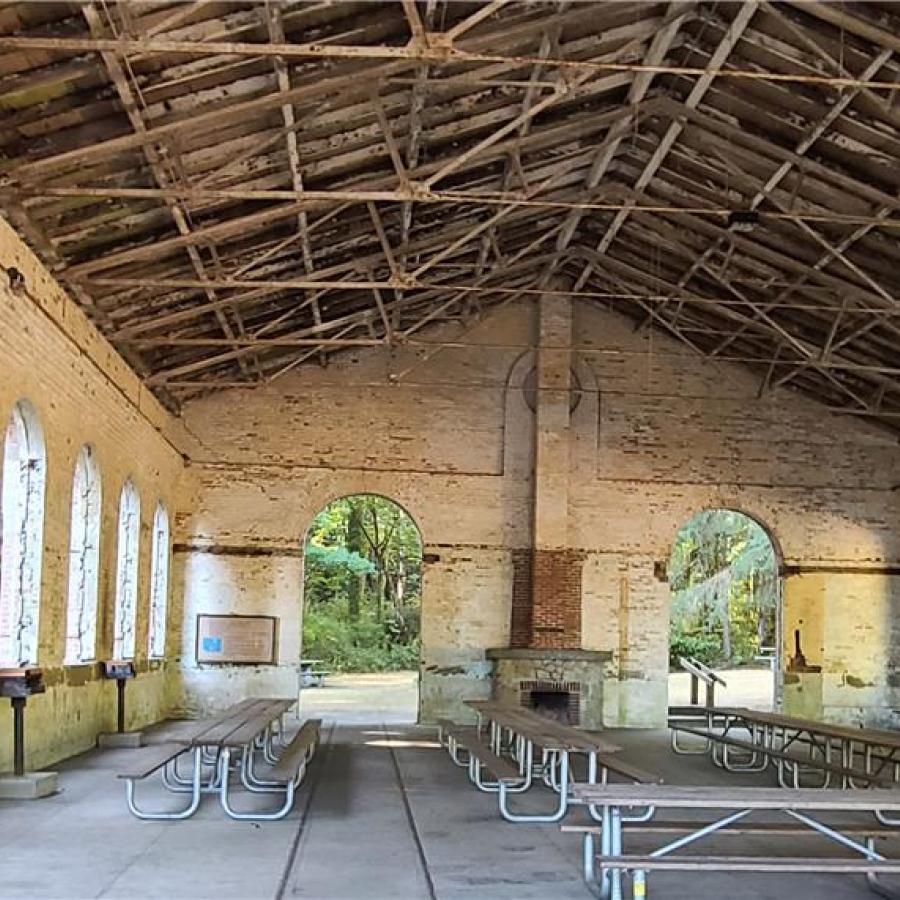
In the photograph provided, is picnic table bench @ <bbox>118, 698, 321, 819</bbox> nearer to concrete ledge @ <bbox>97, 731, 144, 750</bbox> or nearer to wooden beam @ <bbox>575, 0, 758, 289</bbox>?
concrete ledge @ <bbox>97, 731, 144, 750</bbox>

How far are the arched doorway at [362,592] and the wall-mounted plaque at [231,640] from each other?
14112 mm

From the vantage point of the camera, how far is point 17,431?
38.3ft

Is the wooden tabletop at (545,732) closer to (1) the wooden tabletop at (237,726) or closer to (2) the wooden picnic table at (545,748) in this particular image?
(2) the wooden picnic table at (545,748)

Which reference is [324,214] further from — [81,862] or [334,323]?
[81,862]

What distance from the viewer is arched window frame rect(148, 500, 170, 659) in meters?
18.6

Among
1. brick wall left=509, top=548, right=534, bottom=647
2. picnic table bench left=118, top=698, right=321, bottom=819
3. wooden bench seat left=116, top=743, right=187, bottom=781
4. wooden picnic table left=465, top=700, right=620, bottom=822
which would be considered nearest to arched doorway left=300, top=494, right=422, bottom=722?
brick wall left=509, top=548, right=534, bottom=647

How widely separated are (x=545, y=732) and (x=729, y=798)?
461 centimetres

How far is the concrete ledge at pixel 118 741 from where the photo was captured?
14328 mm

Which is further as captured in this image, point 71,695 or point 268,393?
point 268,393

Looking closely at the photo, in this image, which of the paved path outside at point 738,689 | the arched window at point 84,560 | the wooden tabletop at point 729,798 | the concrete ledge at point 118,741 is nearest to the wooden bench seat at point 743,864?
the wooden tabletop at point 729,798

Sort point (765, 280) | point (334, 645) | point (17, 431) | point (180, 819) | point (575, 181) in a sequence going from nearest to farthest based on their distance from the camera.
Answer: point (180, 819)
point (17, 431)
point (575, 181)
point (765, 280)
point (334, 645)

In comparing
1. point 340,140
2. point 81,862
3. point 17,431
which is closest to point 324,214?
point 340,140

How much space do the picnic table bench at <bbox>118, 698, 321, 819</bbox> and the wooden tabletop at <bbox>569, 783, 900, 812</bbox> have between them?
337 cm

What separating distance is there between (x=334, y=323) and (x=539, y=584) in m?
5.32
